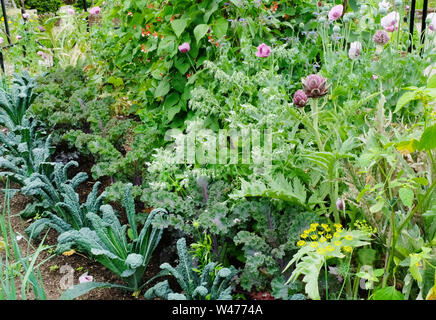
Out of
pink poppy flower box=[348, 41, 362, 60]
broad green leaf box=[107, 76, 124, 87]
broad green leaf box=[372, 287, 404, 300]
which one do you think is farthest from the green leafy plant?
broad green leaf box=[107, 76, 124, 87]

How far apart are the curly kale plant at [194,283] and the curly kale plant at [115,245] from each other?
0.14 metres

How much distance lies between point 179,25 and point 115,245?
1.44 metres

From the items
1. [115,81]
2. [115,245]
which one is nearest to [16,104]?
[115,81]

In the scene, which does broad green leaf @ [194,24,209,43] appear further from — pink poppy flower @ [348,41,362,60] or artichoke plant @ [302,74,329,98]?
artichoke plant @ [302,74,329,98]

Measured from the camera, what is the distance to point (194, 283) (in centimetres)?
199

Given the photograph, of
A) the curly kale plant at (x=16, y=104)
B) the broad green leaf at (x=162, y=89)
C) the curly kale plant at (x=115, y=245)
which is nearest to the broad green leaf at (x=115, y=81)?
the curly kale plant at (x=16, y=104)

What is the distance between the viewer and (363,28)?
116 inches

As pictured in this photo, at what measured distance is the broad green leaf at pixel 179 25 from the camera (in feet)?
9.27

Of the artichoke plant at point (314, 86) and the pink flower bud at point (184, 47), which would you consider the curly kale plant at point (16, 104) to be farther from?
the artichoke plant at point (314, 86)

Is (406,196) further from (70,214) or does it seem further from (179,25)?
(179,25)

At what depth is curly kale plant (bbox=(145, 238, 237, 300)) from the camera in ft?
6.00

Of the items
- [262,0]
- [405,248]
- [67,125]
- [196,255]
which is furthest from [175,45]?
[405,248]

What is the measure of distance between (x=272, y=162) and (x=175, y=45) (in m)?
A: 1.19
